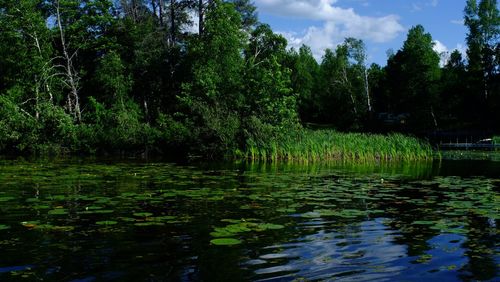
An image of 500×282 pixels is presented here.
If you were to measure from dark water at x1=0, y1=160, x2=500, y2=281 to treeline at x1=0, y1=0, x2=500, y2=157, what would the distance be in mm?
16687

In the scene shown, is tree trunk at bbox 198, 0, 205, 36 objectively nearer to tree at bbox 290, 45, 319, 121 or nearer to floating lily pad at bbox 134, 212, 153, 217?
tree at bbox 290, 45, 319, 121

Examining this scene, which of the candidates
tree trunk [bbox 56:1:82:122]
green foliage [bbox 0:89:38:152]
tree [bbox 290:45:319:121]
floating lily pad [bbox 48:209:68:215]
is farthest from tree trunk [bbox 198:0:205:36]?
floating lily pad [bbox 48:209:68:215]

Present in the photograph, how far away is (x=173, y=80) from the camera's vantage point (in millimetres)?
43938

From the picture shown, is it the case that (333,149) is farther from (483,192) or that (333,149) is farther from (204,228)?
(204,228)

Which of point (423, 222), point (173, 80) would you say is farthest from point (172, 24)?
point (423, 222)

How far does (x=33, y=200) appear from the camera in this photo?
11250 millimetres

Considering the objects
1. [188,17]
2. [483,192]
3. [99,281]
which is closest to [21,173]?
[99,281]

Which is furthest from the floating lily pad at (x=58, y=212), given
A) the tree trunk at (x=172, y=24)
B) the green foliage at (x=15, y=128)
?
the tree trunk at (x=172, y=24)

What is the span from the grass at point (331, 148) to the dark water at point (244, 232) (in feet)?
44.1

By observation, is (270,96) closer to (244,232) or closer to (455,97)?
(244,232)

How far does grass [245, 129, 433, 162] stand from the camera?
92.3 feet

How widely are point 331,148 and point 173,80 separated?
65.6ft

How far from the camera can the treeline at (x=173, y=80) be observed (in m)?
33.2

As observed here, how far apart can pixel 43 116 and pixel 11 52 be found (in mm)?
7573
